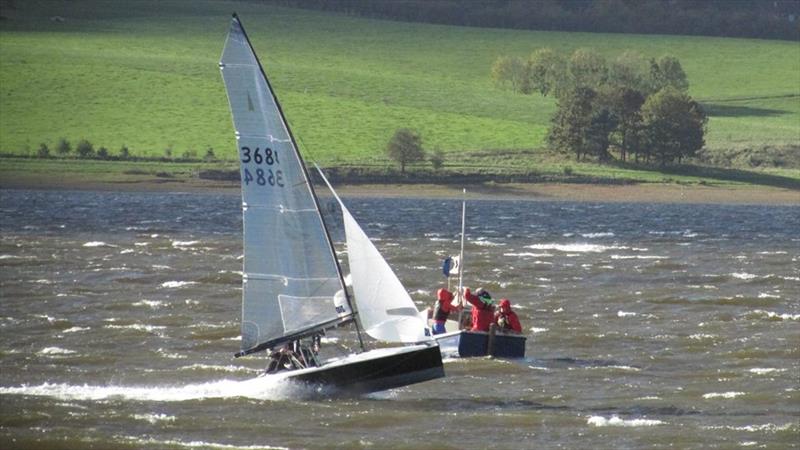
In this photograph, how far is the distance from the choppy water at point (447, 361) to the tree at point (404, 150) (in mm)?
49427

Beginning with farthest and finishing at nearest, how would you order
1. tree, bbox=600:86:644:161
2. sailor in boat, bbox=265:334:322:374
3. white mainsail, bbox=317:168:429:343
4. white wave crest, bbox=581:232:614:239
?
tree, bbox=600:86:644:161 < white wave crest, bbox=581:232:614:239 < sailor in boat, bbox=265:334:322:374 < white mainsail, bbox=317:168:429:343

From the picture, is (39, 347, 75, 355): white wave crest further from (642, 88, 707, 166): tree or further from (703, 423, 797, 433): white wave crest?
(642, 88, 707, 166): tree

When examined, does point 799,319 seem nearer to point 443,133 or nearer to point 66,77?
point 443,133

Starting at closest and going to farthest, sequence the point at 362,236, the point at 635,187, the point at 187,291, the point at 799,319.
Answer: the point at 362,236, the point at 799,319, the point at 187,291, the point at 635,187

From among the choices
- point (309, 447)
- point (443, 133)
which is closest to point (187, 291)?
point (309, 447)

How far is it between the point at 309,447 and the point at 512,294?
23891 mm

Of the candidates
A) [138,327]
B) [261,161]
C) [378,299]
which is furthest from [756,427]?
[138,327]

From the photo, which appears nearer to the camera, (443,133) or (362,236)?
(362,236)

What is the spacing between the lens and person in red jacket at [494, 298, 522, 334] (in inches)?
1566

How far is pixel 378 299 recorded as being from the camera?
112ft

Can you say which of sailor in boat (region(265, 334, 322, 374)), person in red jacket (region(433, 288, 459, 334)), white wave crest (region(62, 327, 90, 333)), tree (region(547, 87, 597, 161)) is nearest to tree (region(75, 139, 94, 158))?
tree (region(547, 87, 597, 161))

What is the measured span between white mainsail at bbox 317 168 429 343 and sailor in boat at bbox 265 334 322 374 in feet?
4.50

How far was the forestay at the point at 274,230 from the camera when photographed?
33.5 metres

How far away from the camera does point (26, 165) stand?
126 m
